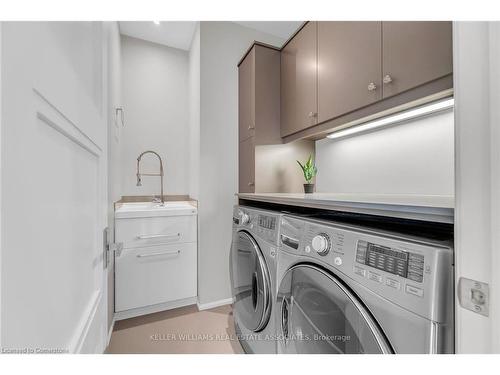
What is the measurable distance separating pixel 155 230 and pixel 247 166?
960 millimetres

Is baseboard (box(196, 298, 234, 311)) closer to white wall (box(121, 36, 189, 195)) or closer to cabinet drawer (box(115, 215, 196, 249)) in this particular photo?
cabinet drawer (box(115, 215, 196, 249))

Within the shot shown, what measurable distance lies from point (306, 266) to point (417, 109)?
96 centimetres

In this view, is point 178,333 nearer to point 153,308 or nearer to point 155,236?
point 153,308

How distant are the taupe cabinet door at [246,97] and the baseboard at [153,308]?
1569 mm

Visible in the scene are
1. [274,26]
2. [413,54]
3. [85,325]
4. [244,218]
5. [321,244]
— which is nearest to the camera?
[85,325]

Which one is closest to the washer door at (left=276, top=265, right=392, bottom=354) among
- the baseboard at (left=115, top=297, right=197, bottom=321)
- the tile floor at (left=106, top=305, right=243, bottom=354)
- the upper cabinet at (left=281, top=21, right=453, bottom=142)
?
the tile floor at (left=106, top=305, right=243, bottom=354)

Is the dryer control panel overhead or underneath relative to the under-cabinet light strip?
underneath

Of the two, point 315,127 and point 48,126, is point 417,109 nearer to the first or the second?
point 315,127

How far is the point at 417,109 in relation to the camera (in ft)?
3.50

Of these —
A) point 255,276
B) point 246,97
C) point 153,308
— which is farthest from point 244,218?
point 153,308

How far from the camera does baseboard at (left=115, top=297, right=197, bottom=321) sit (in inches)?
68.8

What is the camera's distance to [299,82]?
161 cm

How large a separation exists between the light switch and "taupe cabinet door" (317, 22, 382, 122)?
0.94m

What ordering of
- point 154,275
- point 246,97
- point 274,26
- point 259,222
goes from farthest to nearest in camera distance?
point 274,26, point 246,97, point 154,275, point 259,222
